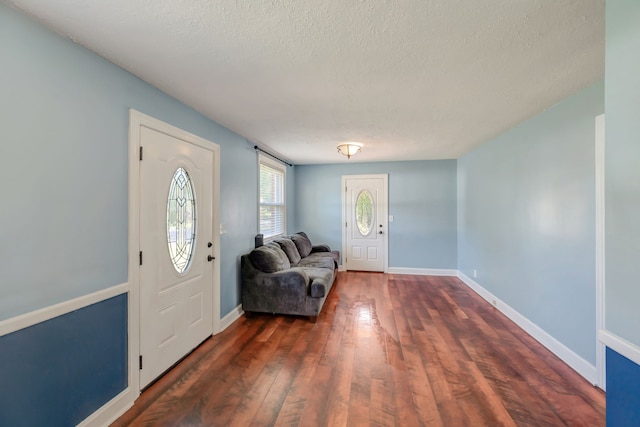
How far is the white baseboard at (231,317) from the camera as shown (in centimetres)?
294

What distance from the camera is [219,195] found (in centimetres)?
285

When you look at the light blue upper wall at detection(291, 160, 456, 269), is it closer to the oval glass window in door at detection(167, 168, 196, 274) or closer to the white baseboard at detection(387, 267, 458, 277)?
the white baseboard at detection(387, 267, 458, 277)

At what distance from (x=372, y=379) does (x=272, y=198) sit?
331cm

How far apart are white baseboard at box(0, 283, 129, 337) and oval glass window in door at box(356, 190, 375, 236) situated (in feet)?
14.3

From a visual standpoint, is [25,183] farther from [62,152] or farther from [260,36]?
[260,36]

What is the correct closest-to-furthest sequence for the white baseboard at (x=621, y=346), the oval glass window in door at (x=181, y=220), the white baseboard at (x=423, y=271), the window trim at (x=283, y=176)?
the white baseboard at (x=621, y=346) < the oval glass window in door at (x=181, y=220) < the window trim at (x=283, y=176) < the white baseboard at (x=423, y=271)

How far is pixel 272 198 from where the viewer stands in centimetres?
465

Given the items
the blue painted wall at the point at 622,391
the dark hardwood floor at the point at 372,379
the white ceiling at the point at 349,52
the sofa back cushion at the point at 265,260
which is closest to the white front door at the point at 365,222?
the dark hardwood floor at the point at 372,379

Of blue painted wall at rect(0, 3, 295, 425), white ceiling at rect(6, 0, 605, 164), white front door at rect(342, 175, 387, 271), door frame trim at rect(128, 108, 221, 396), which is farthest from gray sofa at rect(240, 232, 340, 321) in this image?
white front door at rect(342, 175, 387, 271)

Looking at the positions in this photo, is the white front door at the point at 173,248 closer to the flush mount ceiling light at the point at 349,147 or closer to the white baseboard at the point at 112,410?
the white baseboard at the point at 112,410

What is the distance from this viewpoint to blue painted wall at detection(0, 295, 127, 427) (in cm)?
122

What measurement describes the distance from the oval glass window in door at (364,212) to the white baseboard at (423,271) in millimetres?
953

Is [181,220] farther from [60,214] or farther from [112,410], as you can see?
[112,410]

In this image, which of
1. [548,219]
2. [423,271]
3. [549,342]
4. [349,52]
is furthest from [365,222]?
[349,52]
